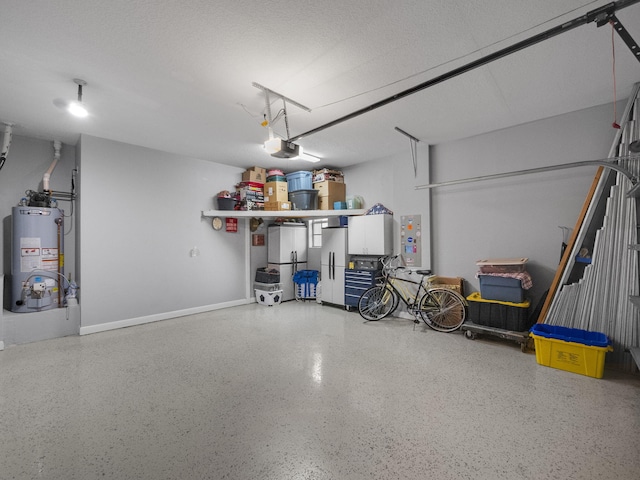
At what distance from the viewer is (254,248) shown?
21.0ft

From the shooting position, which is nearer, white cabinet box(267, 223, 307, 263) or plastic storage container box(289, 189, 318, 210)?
plastic storage container box(289, 189, 318, 210)

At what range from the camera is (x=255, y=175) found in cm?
582

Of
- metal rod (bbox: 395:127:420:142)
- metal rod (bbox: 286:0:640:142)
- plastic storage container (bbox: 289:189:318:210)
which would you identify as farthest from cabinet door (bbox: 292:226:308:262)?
metal rod (bbox: 286:0:640:142)

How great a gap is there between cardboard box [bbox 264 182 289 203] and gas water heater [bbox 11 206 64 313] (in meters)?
3.32

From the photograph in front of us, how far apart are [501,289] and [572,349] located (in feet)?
3.14

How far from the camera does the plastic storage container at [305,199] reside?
216 inches

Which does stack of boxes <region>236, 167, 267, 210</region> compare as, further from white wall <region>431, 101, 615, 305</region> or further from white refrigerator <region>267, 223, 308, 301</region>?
white wall <region>431, 101, 615, 305</region>

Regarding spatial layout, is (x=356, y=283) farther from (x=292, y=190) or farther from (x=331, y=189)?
(x=292, y=190)

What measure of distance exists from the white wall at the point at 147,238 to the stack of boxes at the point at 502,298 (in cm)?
466

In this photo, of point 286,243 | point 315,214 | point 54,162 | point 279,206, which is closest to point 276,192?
point 279,206

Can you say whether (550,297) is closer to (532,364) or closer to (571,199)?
(532,364)

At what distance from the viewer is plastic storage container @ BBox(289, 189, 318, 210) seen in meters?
5.48

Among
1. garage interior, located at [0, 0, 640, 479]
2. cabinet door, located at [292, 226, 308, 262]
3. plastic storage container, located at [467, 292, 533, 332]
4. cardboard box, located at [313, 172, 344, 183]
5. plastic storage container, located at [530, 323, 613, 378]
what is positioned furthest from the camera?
cabinet door, located at [292, 226, 308, 262]

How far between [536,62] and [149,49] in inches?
135
